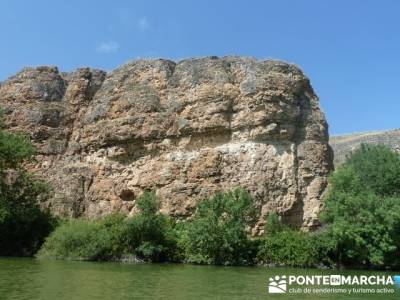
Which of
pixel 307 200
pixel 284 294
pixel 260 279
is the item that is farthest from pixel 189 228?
pixel 284 294

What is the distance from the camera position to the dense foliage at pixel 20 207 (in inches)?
1607

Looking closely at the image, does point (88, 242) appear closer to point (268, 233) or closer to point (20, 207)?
point (20, 207)

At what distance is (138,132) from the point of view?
47188mm

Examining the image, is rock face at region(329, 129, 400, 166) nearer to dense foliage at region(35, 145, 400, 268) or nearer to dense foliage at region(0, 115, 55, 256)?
dense foliage at region(35, 145, 400, 268)

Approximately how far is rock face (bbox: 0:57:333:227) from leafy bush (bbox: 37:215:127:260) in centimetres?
630

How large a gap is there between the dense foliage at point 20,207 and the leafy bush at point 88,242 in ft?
11.6

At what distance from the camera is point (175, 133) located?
46625 millimetres

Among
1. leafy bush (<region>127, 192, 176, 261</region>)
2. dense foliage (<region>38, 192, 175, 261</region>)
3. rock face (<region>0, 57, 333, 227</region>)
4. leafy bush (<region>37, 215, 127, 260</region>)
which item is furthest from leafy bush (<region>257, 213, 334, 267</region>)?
leafy bush (<region>37, 215, 127, 260</region>)

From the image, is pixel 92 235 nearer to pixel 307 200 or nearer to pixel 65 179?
pixel 65 179

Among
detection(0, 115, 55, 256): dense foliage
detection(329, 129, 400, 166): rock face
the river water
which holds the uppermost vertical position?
detection(329, 129, 400, 166): rock face

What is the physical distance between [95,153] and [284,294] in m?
33.8

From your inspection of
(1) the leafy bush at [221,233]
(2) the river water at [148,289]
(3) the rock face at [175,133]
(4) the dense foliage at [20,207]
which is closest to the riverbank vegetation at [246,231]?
(1) the leafy bush at [221,233]

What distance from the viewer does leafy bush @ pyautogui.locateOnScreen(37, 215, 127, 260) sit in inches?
1479

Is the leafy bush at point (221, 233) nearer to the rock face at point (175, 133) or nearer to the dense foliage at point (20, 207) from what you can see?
the rock face at point (175, 133)
